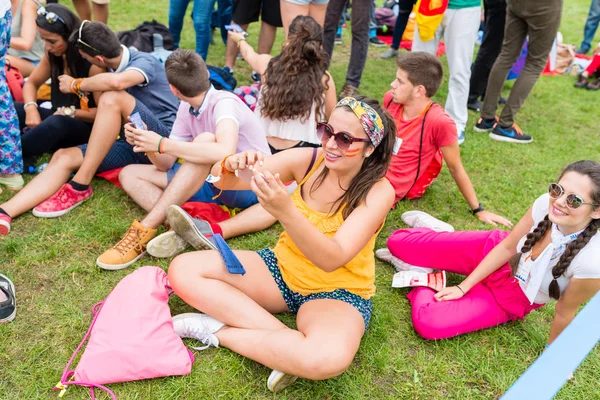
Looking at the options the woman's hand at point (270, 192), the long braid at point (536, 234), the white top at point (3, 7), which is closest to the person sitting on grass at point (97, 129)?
the white top at point (3, 7)

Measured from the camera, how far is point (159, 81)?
392 centimetres

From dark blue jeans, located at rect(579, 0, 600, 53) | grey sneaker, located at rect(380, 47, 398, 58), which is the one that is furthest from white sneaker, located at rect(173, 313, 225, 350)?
dark blue jeans, located at rect(579, 0, 600, 53)

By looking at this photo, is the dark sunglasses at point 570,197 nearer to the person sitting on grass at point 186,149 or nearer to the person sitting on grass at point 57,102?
the person sitting on grass at point 186,149

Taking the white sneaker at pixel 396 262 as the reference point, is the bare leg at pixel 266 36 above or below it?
above

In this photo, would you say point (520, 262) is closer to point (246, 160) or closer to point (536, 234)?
point (536, 234)

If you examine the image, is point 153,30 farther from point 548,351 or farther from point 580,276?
point 548,351

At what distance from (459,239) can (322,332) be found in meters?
1.25

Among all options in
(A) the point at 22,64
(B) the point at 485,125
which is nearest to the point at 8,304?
(A) the point at 22,64

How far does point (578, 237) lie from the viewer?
234 centimetres

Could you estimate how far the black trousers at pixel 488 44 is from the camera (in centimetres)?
566

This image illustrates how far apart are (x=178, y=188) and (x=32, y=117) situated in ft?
5.54

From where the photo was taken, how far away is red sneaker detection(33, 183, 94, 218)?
11.0ft

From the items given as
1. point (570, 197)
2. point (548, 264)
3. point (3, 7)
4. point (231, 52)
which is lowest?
point (231, 52)

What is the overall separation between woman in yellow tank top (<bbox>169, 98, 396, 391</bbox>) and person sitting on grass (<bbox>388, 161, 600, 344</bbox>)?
0.59 metres
